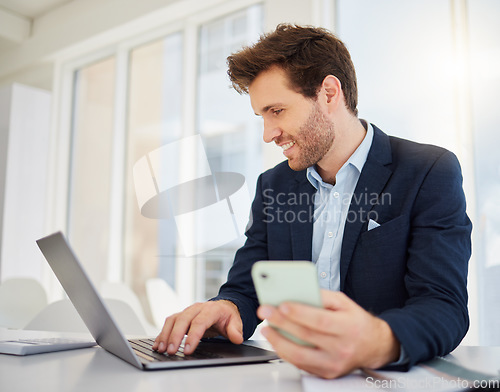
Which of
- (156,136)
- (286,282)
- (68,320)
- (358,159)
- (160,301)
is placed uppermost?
(156,136)

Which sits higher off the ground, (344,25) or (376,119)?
(344,25)

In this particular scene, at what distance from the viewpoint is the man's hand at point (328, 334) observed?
0.60 meters

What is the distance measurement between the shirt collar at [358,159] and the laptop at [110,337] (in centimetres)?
65

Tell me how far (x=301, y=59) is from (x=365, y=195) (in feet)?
1.69

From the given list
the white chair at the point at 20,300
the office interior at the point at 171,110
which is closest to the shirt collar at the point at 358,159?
the office interior at the point at 171,110

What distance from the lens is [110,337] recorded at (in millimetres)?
842

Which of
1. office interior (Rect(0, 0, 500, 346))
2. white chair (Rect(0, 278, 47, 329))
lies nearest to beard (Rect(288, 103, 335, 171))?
office interior (Rect(0, 0, 500, 346))

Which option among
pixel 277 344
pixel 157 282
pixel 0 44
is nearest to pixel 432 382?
pixel 277 344

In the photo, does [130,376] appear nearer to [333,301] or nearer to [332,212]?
[333,301]

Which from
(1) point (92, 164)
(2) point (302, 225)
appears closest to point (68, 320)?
(2) point (302, 225)

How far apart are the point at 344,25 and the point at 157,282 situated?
2.33 meters

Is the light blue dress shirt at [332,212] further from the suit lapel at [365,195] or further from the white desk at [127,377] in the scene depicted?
the white desk at [127,377]

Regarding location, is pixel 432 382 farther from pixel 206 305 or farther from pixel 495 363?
pixel 206 305

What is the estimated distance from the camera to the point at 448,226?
1051 millimetres
